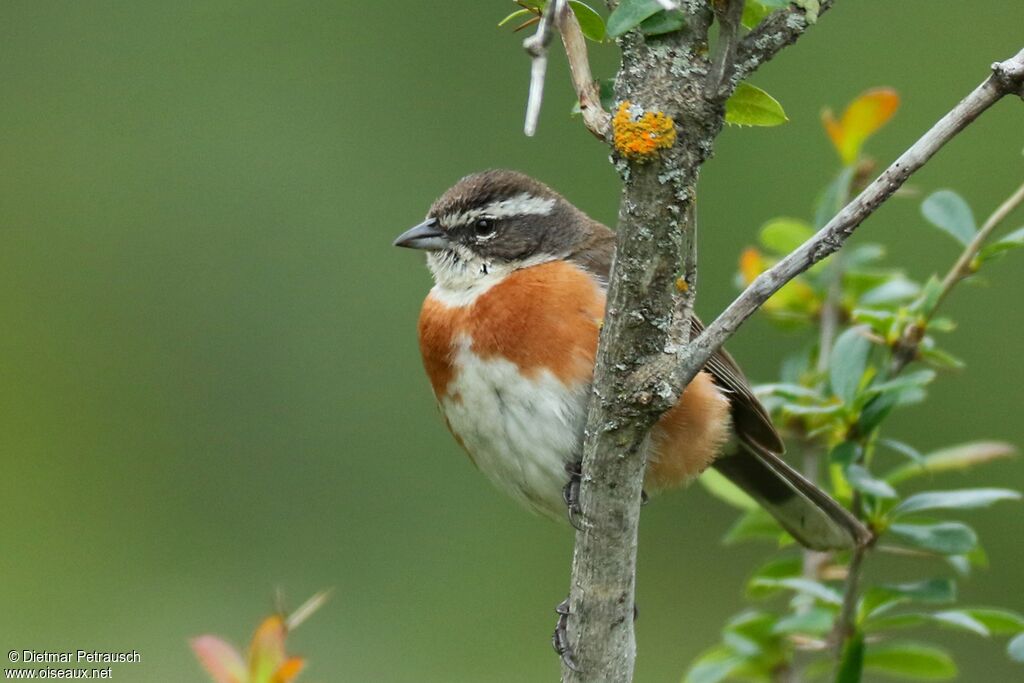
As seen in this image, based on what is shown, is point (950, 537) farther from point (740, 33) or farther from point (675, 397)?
point (740, 33)

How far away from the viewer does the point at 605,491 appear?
3.48 metres

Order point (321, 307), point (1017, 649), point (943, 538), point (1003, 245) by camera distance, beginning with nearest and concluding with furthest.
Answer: point (1017, 649) < point (1003, 245) < point (943, 538) < point (321, 307)

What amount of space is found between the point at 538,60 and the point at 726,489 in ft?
7.88

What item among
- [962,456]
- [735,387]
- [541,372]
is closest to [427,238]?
[541,372]

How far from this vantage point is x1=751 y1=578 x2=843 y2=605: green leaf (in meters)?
4.09

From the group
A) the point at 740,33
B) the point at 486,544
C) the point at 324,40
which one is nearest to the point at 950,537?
the point at 740,33

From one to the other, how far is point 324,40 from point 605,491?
22.5 ft

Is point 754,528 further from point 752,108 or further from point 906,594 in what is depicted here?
point 752,108

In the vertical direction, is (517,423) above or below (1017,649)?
above

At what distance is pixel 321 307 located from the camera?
941 centimetres

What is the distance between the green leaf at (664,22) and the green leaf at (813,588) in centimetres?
184

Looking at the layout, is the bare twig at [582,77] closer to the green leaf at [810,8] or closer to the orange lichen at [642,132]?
the orange lichen at [642,132]

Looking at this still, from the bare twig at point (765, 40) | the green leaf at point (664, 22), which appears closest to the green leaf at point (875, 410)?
the bare twig at point (765, 40)

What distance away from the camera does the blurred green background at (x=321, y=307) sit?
8570 millimetres
